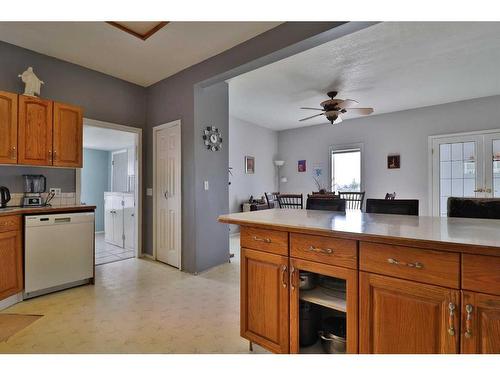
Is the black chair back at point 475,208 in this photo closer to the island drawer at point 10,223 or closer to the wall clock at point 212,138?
the wall clock at point 212,138

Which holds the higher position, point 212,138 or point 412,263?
point 212,138

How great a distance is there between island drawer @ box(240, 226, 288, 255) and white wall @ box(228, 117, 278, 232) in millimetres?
4013

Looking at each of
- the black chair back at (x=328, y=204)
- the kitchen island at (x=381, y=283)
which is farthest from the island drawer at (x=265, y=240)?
the black chair back at (x=328, y=204)

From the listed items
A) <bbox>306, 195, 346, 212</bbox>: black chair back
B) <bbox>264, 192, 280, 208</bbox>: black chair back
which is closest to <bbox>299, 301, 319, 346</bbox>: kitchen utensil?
<bbox>306, 195, 346, 212</bbox>: black chair back

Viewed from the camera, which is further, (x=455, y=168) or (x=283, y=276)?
(x=455, y=168)

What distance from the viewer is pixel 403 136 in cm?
527

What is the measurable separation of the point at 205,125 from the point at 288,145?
3.91 meters

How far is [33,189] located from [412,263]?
3.50 m

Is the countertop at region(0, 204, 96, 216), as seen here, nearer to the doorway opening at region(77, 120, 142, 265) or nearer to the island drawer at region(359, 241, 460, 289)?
the doorway opening at region(77, 120, 142, 265)

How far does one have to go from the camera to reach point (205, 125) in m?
3.37

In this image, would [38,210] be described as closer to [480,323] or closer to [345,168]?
[480,323]

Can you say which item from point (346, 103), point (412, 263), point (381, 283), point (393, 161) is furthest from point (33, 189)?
point (393, 161)

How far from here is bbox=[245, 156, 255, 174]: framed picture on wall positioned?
237 inches

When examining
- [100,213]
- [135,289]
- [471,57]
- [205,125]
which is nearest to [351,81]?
[471,57]
